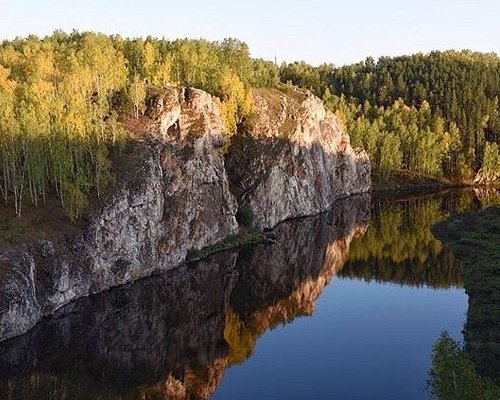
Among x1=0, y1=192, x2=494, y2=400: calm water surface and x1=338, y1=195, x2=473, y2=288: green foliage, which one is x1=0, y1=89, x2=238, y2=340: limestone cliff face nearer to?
x1=0, y1=192, x2=494, y2=400: calm water surface

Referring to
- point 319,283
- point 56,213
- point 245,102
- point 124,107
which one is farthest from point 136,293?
point 245,102

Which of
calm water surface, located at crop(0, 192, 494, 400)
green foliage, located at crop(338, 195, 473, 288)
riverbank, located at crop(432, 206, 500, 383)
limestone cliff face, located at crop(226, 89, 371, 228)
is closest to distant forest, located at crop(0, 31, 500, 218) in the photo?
limestone cliff face, located at crop(226, 89, 371, 228)

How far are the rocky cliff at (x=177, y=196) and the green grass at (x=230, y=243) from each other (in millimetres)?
1210

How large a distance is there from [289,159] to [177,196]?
44.8 m

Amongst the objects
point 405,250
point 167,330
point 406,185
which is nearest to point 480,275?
point 405,250

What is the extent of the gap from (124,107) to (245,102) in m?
34.7

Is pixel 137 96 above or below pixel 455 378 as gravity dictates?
above

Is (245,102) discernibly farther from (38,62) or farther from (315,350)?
(315,350)

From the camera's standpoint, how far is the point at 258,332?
220ft

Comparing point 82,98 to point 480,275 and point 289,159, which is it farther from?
point 480,275

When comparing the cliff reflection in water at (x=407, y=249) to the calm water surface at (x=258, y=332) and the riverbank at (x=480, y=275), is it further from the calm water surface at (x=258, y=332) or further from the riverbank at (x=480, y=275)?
the riverbank at (x=480, y=275)

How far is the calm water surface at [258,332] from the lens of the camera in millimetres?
51156

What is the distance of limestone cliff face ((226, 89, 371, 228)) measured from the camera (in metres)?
121

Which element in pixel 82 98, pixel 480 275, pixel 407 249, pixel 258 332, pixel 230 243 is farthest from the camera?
pixel 407 249
